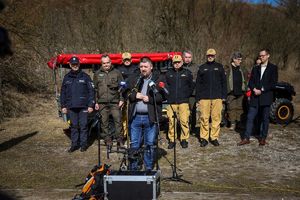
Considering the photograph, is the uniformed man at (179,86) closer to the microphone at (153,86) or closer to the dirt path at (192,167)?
the dirt path at (192,167)

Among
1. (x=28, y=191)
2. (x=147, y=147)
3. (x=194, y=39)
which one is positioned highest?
(x=194, y=39)

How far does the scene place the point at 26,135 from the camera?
35.9 ft

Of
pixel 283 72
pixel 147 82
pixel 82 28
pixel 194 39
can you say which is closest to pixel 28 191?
pixel 147 82

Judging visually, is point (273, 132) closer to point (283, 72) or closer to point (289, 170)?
point (289, 170)

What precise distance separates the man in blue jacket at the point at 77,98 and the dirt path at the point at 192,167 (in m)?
0.50

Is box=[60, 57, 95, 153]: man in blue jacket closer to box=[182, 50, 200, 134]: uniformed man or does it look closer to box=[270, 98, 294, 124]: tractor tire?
box=[182, 50, 200, 134]: uniformed man

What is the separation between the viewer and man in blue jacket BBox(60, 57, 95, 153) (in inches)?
348

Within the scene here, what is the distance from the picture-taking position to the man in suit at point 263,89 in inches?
352

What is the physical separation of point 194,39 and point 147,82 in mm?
14092

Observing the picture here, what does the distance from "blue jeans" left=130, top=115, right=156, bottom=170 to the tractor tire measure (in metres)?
5.28

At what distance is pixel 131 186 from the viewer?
5.70 m

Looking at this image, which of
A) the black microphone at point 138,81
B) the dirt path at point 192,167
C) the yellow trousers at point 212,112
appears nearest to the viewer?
the dirt path at point 192,167

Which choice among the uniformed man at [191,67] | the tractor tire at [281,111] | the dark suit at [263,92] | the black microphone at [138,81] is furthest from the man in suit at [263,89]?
the black microphone at [138,81]

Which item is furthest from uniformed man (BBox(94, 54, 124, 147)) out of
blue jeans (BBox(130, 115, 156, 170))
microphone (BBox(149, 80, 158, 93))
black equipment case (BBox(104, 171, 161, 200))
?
black equipment case (BBox(104, 171, 161, 200))
